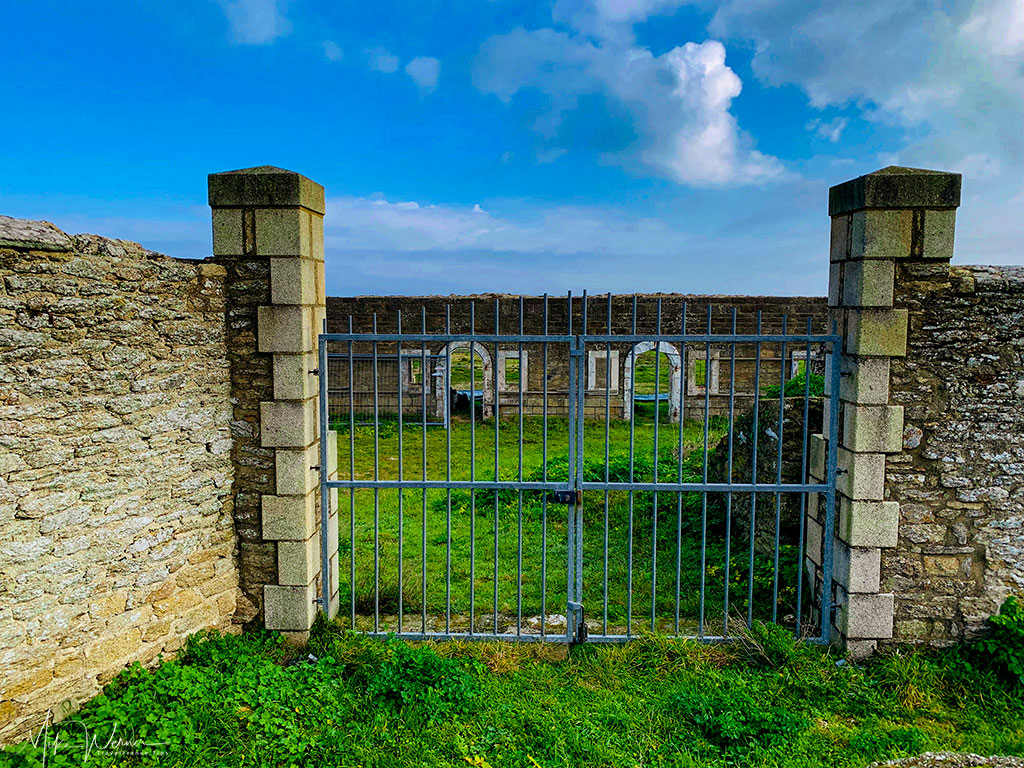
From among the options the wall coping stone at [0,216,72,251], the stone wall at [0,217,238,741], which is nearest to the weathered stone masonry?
the stone wall at [0,217,238,741]

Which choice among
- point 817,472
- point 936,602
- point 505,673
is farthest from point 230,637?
point 936,602

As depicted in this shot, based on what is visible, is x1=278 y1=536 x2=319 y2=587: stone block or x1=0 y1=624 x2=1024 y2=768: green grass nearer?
x1=0 y1=624 x2=1024 y2=768: green grass

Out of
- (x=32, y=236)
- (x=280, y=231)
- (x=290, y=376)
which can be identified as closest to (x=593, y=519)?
(x=290, y=376)

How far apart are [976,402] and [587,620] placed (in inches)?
138

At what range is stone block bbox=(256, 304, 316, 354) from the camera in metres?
5.00

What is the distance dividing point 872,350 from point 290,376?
4.22 meters

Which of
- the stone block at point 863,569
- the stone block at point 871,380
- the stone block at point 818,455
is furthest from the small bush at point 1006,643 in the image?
the stone block at point 871,380

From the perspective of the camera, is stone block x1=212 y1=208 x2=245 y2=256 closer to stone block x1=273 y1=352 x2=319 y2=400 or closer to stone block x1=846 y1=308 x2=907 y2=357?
stone block x1=273 y1=352 x2=319 y2=400

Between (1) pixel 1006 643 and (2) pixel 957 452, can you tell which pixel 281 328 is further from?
(1) pixel 1006 643

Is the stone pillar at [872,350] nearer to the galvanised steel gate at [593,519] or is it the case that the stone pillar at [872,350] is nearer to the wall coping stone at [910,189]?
the wall coping stone at [910,189]

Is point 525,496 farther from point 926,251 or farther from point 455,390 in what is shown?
point 455,390

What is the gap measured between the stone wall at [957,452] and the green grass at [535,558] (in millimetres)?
1212

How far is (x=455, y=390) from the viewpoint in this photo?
20.8m

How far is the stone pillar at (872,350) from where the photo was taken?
4859mm
